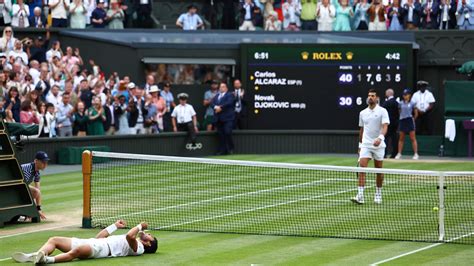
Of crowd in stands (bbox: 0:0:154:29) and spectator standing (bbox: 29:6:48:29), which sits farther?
spectator standing (bbox: 29:6:48:29)

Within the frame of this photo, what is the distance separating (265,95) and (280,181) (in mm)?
10841

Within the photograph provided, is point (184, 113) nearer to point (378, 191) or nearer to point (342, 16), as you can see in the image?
point (342, 16)

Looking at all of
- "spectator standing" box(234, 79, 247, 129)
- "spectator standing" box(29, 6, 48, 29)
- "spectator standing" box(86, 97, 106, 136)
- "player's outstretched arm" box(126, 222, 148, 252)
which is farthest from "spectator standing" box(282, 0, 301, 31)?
"player's outstretched arm" box(126, 222, 148, 252)

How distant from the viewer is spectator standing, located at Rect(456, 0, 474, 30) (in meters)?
37.3

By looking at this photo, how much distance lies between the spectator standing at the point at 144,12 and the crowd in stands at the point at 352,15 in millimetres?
1133

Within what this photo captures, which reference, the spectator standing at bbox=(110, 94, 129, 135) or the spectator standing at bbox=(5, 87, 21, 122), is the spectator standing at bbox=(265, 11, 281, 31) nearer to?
the spectator standing at bbox=(110, 94, 129, 135)

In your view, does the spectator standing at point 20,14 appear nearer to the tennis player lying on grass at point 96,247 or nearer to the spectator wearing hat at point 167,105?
the spectator wearing hat at point 167,105

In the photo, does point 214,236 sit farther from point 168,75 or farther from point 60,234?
point 168,75

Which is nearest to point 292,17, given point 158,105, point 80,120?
point 158,105

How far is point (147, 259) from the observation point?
16.3m

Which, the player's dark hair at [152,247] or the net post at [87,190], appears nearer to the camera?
the player's dark hair at [152,247]

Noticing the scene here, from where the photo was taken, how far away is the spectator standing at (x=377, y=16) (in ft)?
124

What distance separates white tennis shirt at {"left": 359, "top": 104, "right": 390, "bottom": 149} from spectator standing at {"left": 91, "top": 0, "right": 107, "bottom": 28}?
16532mm

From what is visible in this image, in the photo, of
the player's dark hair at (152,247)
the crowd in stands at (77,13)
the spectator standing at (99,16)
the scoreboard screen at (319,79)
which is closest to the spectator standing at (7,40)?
the crowd in stands at (77,13)
